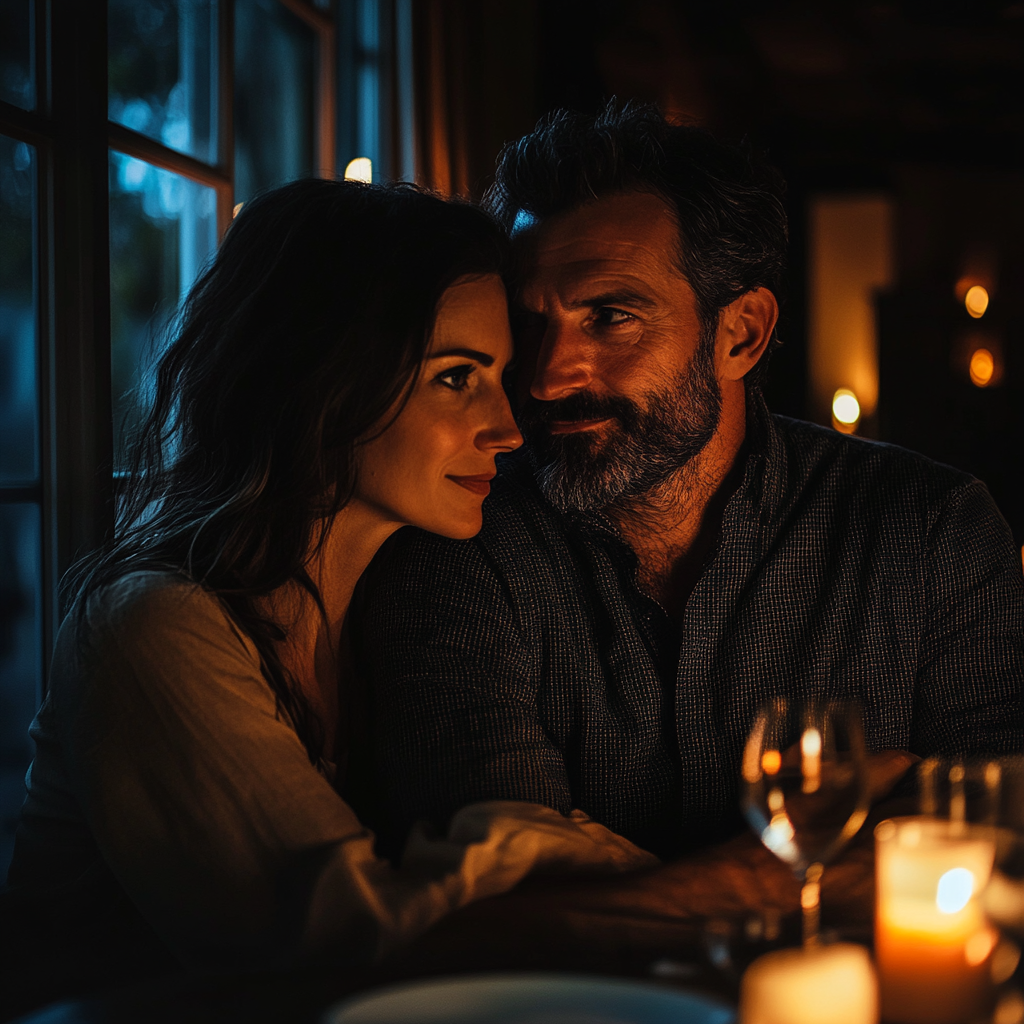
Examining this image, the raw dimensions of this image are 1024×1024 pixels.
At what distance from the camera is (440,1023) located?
778 millimetres

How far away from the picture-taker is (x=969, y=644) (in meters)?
1.72

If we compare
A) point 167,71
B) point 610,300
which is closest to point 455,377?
point 610,300

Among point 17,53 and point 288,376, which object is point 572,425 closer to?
point 288,376

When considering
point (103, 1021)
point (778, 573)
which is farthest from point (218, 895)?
point (778, 573)

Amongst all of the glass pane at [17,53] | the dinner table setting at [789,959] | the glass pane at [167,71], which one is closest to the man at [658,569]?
the dinner table setting at [789,959]

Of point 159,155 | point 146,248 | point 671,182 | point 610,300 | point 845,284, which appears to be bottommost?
point 610,300

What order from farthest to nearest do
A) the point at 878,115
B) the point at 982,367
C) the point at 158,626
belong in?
the point at 982,367 → the point at 878,115 → the point at 158,626

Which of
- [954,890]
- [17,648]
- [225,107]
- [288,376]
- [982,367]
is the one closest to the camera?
[954,890]

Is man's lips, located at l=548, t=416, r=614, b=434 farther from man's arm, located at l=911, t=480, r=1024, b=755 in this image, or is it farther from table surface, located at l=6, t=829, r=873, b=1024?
table surface, located at l=6, t=829, r=873, b=1024

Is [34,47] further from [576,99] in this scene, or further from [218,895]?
[576,99]

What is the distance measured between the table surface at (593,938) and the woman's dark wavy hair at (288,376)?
1.53 feet

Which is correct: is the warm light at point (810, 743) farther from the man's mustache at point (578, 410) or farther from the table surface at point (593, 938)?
the man's mustache at point (578, 410)

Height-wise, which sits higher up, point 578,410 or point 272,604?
point 578,410

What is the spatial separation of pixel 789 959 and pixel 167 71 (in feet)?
8.85
